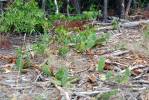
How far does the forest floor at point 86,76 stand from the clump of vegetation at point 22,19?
53 centimetres

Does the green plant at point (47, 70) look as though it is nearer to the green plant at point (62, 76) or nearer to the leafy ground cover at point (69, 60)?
the leafy ground cover at point (69, 60)

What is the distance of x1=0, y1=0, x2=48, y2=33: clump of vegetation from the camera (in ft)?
26.5

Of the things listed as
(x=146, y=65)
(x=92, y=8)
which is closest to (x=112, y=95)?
(x=146, y=65)

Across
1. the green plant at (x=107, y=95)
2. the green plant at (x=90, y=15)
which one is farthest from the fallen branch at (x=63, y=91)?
the green plant at (x=90, y=15)

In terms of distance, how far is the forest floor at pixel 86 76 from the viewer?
5195 mm

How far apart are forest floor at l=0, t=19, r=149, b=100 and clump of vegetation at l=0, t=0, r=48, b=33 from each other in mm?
532

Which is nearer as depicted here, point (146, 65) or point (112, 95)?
point (112, 95)

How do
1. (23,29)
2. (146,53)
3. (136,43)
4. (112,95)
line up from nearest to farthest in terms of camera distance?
(112,95) < (146,53) < (136,43) < (23,29)

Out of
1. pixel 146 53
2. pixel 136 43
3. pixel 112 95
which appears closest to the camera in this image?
pixel 112 95

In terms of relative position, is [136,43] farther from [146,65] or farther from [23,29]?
[23,29]

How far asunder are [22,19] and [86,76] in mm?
2617

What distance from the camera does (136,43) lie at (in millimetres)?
7297

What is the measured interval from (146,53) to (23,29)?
242 cm

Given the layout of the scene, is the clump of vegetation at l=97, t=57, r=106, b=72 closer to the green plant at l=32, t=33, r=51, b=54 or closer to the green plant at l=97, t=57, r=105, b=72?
the green plant at l=97, t=57, r=105, b=72
